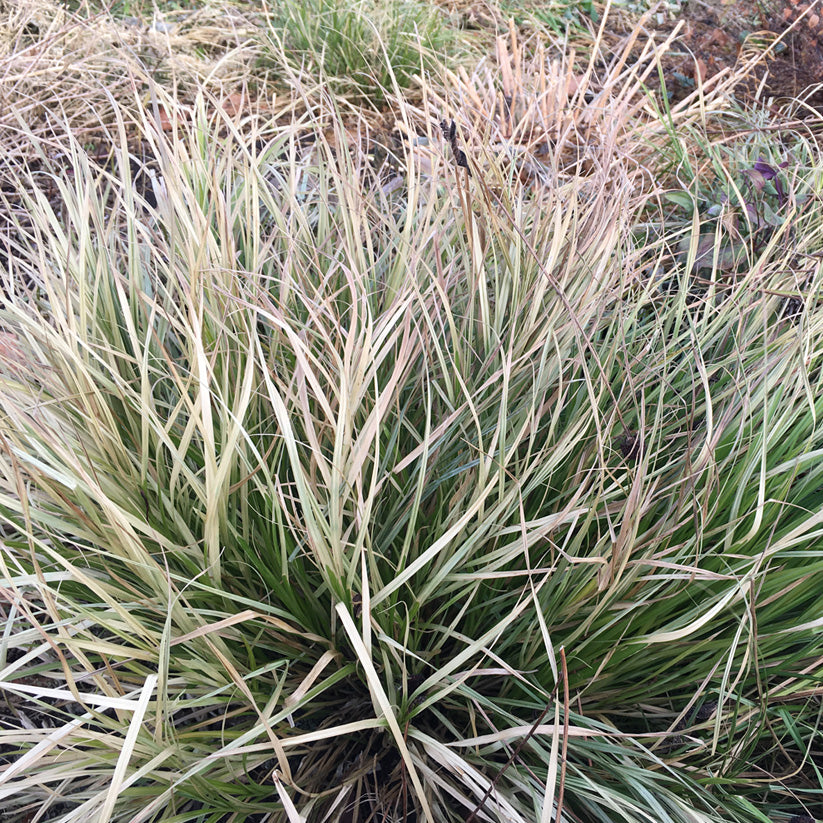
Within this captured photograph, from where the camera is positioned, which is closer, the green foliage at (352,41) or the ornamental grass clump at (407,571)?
the ornamental grass clump at (407,571)

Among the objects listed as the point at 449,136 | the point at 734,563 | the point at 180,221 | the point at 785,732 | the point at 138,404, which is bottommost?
the point at 138,404

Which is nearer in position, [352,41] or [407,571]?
[407,571]

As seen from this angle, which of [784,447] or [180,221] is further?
[180,221]

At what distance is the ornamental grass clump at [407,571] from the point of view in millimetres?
941

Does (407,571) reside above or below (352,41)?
above

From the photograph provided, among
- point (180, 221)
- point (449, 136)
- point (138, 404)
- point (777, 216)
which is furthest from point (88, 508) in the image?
point (777, 216)

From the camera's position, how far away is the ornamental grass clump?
941 mm

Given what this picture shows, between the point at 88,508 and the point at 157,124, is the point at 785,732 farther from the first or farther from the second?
the point at 157,124

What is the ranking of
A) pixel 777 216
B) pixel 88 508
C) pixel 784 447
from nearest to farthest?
pixel 88 508 < pixel 784 447 < pixel 777 216

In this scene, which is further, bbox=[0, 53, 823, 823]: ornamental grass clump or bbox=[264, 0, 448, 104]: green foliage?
bbox=[264, 0, 448, 104]: green foliage

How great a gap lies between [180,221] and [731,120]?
2.30 m

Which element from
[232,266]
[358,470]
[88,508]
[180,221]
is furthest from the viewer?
[180,221]

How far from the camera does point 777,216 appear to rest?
1787mm

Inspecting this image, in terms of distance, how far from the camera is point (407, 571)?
0.92 metres
